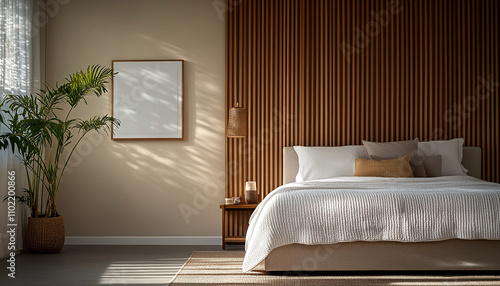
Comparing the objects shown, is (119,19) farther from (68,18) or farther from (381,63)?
(381,63)

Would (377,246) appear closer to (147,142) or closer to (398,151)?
(398,151)

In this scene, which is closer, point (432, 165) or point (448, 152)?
point (432, 165)

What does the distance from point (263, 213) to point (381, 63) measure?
261 cm

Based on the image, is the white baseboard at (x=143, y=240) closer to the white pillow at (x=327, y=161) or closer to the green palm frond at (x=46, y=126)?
the green palm frond at (x=46, y=126)

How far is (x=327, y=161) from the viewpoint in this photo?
544cm

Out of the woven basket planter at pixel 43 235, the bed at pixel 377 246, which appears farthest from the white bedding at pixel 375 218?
the woven basket planter at pixel 43 235

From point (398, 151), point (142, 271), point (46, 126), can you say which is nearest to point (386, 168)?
point (398, 151)

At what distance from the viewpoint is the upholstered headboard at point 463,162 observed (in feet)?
18.6

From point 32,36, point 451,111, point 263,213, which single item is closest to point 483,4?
point 451,111

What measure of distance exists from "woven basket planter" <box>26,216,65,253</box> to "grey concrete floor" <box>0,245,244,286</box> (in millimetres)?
69

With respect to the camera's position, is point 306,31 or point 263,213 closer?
point 263,213

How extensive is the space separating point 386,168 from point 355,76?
1248 mm

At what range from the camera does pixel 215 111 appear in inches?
231

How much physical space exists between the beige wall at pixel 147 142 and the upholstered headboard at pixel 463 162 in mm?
693
